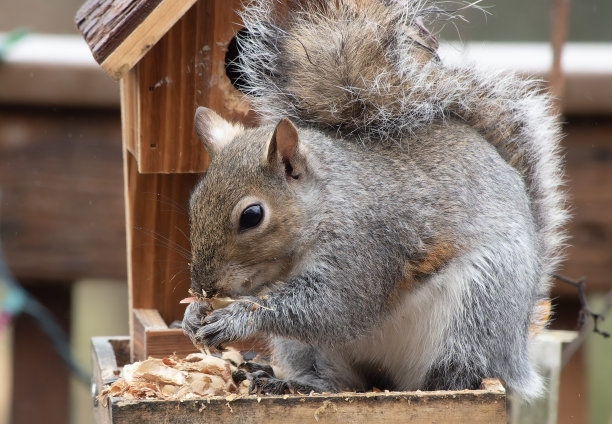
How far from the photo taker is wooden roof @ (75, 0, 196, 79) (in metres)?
1.85

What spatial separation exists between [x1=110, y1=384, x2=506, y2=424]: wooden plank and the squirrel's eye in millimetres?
307

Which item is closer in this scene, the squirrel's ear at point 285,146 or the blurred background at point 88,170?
the squirrel's ear at point 285,146

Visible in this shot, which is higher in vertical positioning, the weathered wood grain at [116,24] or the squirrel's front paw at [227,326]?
the weathered wood grain at [116,24]

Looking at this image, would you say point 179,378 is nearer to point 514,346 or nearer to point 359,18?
point 514,346

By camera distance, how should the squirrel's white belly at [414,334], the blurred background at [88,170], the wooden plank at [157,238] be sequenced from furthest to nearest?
the blurred background at [88,170]
the wooden plank at [157,238]
the squirrel's white belly at [414,334]

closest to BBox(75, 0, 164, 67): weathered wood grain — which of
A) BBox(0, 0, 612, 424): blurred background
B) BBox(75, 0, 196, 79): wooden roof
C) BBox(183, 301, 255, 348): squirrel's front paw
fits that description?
BBox(75, 0, 196, 79): wooden roof

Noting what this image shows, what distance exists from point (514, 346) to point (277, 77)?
754mm

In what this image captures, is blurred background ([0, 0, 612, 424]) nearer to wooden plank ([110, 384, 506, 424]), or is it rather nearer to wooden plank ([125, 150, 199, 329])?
wooden plank ([125, 150, 199, 329])

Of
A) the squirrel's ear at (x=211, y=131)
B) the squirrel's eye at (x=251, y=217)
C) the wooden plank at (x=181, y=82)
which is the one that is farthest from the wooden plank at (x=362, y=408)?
the wooden plank at (x=181, y=82)

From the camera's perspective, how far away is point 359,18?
203 cm

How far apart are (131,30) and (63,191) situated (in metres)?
1.22

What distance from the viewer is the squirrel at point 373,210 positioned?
169 centimetres

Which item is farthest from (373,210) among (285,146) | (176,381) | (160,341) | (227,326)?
(160,341)

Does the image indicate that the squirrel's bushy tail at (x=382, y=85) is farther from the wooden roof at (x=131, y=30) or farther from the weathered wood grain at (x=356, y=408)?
the weathered wood grain at (x=356, y=408)
